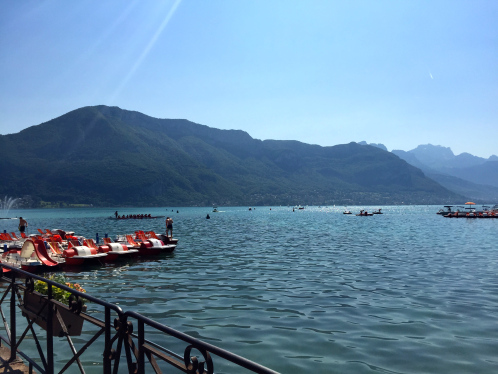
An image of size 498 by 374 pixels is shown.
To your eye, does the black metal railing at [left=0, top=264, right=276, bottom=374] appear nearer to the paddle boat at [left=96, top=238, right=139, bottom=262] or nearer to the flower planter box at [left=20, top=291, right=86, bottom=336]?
the flower planter box at [left=20, top=291, right=86, bottom=336]

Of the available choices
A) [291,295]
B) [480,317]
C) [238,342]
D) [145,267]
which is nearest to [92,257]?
[145,267]

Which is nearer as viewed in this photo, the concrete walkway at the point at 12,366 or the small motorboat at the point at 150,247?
the concrete walkway at the point at 12,366

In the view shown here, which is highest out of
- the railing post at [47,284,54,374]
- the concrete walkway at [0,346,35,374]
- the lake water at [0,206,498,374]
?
the railing post at [47,284,54,374]

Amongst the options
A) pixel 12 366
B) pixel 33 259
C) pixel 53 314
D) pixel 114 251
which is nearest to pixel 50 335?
pixel 53 314

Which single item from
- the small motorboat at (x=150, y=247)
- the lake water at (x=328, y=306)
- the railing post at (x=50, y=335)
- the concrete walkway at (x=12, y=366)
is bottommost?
the lake water at (x=328, y=306)

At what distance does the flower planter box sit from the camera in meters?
5.64

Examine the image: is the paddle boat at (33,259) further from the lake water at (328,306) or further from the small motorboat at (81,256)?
the lake water at (328,306)

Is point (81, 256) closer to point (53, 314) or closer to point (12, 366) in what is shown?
point (12, 366)

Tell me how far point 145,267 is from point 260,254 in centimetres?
953

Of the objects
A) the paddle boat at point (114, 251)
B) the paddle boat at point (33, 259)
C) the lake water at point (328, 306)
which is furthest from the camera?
the paddle boat at point (114, 251)

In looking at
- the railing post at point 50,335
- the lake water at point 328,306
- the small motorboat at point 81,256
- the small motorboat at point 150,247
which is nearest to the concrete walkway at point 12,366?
the railing post at point 50,335

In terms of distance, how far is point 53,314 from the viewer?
5.93 meters

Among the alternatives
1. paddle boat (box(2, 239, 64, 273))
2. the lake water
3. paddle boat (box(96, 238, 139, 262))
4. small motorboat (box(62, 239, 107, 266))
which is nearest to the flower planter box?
the lake water

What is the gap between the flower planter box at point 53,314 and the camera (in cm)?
564
